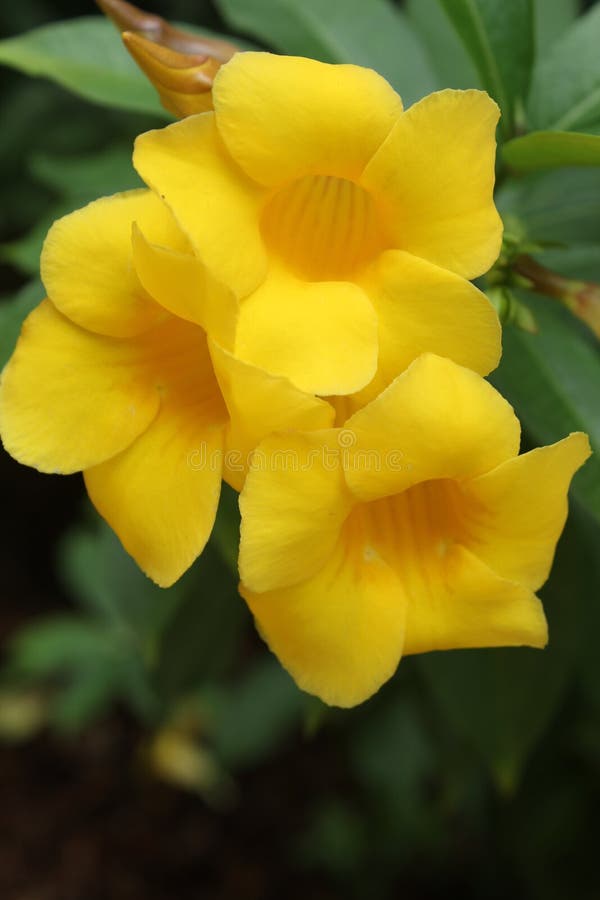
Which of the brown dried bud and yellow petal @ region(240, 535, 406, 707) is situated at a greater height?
the brown dried bud

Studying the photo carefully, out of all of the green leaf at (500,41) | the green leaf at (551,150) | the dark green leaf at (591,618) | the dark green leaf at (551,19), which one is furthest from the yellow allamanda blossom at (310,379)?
the dark green leaf at (551,19)

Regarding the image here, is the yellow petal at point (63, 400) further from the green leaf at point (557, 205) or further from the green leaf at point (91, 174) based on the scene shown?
the green leaf at point (557, 205)

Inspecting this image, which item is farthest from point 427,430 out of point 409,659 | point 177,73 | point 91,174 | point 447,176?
point 91,174

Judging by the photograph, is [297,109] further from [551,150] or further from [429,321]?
[551,150]

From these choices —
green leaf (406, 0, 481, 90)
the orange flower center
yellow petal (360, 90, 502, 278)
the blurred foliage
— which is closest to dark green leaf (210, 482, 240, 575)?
the blurred foliage

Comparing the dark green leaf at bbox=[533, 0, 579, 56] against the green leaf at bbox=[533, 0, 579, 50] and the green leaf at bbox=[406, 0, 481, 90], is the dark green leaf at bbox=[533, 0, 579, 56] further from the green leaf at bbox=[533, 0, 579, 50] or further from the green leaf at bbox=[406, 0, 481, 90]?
the green leaf at bbox=[406, 0, 481, 90]

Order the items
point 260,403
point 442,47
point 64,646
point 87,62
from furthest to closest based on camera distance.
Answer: point 64,646, point 442,47, point 87,62, point 260,403

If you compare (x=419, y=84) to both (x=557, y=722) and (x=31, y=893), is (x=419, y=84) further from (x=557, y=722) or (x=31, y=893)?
(x=31, y=893)
